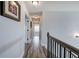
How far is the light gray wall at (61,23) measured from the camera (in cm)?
685

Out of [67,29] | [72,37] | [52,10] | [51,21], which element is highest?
[52,10]

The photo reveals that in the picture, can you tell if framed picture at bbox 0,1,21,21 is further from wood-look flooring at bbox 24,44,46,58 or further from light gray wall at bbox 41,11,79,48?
light gray wall at bbox 41,11,79,48

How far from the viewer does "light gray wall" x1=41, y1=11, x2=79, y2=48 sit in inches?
270

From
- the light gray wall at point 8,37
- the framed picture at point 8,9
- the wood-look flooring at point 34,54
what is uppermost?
the framed picture at point 8,9

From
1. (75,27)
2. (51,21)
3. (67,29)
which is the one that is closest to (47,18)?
(51,21)

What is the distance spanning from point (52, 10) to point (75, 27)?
6.05 feet

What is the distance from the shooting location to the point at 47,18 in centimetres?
686

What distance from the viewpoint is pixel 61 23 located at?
270 inches

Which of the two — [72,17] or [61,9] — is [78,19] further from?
[61,9]

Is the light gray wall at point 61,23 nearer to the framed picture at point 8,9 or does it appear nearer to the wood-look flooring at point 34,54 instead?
the wood-look flooring at point 34,54

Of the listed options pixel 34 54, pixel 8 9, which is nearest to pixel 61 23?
pixel 34 54

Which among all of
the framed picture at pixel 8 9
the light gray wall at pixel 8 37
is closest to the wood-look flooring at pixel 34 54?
the light gray wall at pixel 8 37

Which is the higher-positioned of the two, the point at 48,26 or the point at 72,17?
the point at 72,17

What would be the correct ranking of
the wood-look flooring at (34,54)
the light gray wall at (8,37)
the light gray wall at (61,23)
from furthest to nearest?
the light gray wall at (61,23) → the wood-look flooring at (34,54) → the light gray wall at (8,37)
